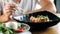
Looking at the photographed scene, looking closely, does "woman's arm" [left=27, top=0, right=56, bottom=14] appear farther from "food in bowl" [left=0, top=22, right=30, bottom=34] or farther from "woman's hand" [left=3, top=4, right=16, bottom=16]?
"food in bowl" [left=0, top=22, right=30, bottom=34]

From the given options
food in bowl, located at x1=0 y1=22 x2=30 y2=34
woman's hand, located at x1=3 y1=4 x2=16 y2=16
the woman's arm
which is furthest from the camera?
the woman's arm

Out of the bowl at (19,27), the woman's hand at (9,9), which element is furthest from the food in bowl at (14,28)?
the woman's hand at (9,9)

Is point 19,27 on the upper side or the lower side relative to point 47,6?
lower

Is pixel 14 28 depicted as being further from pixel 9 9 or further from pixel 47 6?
pixel 47 6

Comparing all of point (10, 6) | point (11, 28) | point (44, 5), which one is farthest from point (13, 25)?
point (44, 5)

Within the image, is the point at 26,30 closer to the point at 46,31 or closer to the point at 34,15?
the point at 46,31

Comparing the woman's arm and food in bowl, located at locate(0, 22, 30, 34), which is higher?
the woman's arm

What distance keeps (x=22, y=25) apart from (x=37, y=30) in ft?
0.36

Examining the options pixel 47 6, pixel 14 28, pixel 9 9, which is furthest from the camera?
pixel 47 6

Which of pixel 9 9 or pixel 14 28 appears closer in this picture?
pixel 14 28

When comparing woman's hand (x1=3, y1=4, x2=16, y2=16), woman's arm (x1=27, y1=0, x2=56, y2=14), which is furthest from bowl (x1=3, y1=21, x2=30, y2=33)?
woman's arm (x1=27, y1=0, x2=56, y2=14)

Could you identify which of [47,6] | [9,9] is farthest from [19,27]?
[47,6]

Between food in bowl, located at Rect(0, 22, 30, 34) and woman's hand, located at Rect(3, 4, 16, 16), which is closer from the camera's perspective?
food in bowl, located at Rect(0, 22, 30, 34)

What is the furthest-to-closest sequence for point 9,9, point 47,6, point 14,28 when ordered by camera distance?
point 47,6 → point 9,9 → point 14,28
